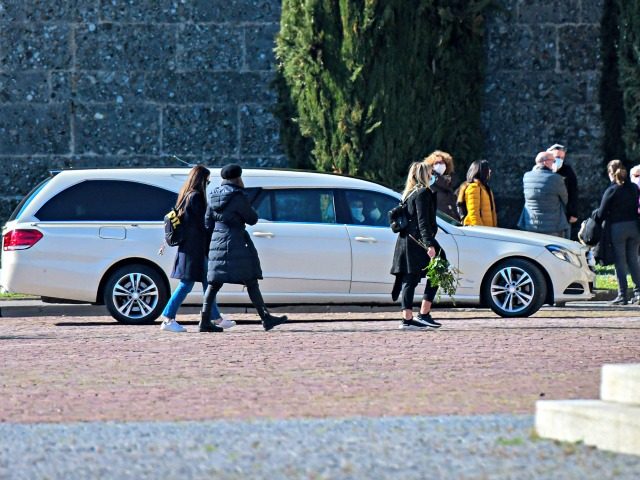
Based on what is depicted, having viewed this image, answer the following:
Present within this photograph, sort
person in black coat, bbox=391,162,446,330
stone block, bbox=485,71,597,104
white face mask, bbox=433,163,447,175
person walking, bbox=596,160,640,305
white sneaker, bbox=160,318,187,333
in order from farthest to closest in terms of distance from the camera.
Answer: stone block, bbox=485,71,597,104
person walking, bbox=596,160,640,305
white face mask, bbox=433,163,447,175
white sneaker, bbox=160,318,187,333
person in black coat, bbox=391,162,446,330

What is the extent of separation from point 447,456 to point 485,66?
15.7 meters

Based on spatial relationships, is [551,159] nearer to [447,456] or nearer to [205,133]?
[205,133]

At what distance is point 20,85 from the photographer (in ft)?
76.5

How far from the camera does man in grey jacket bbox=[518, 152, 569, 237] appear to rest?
753 inches

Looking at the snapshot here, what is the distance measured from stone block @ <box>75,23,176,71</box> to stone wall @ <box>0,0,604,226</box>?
0.05 feet

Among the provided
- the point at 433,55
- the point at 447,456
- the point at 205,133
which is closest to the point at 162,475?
the point at 447,456

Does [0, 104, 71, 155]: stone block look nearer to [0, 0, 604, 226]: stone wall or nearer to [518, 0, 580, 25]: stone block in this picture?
[0, 0, 604, 226]: stone wall

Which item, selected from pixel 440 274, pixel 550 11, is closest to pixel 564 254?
pixel 440 274

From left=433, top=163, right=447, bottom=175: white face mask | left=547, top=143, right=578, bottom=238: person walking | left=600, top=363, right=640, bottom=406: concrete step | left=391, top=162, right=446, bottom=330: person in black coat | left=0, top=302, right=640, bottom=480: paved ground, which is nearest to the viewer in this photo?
left=0, top=302, right=640, bottom=480: paved ground

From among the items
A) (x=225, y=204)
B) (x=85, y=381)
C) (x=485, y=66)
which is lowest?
(x=85, y=381)

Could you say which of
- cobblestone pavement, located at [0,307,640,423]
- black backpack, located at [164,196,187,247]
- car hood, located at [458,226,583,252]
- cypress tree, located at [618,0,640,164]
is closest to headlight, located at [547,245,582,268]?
car hood, located at [458,226,583,252]

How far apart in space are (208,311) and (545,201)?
5580mm

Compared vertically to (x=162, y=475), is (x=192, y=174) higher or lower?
higher

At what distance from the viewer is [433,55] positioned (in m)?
21.6
